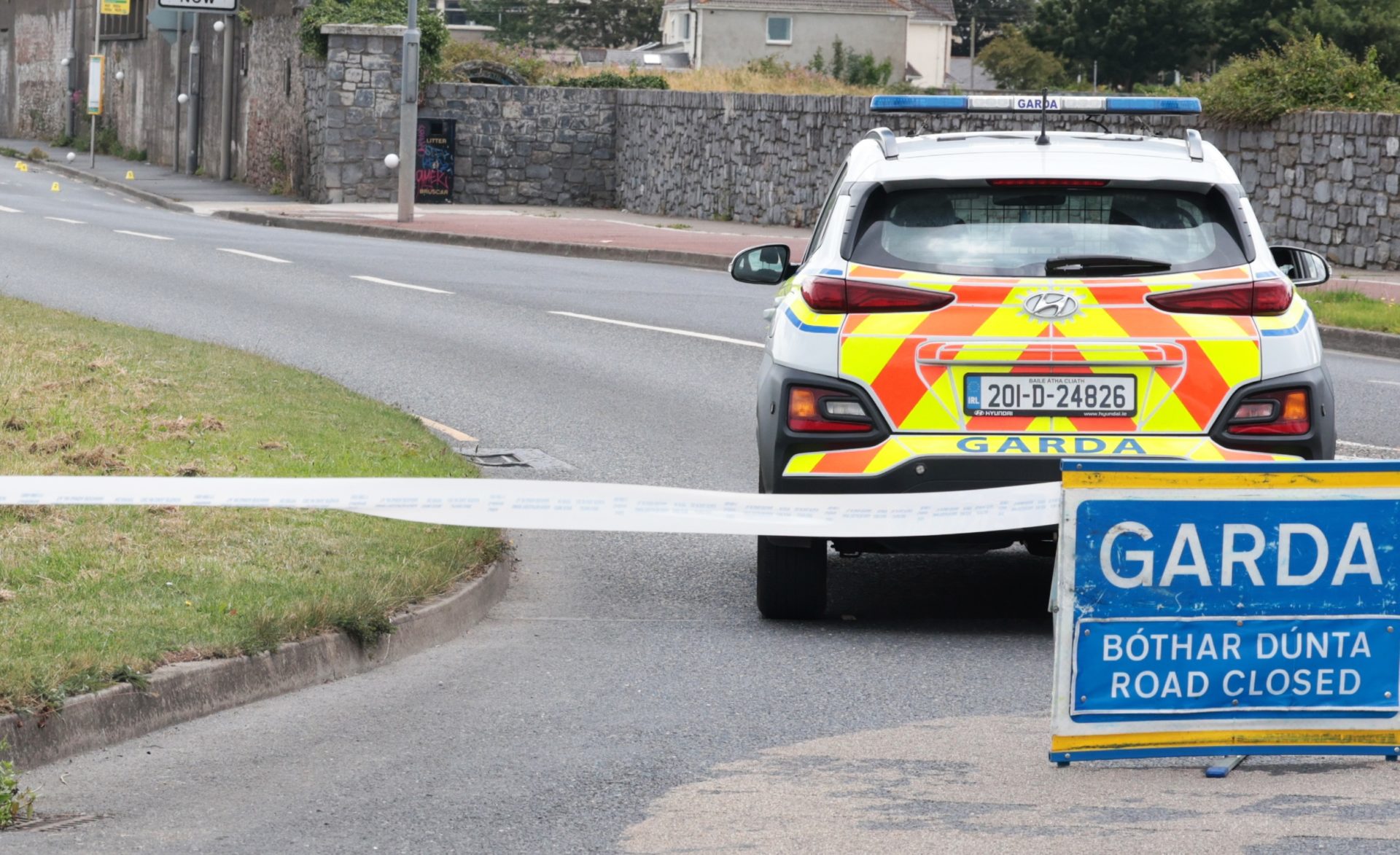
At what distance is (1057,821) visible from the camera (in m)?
4.70

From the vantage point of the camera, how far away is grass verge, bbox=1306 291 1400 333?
693 inches

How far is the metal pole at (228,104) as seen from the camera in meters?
43.4

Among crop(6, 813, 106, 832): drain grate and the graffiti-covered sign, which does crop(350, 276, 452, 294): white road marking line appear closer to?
crop(6, 813, 106, 832): drain grate

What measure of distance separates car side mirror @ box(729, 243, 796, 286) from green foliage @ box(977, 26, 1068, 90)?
6902 cm

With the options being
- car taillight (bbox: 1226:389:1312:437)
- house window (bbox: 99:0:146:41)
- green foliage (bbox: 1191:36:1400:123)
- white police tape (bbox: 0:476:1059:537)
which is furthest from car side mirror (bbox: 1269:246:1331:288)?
house window (bbox: 99:0:146:41)

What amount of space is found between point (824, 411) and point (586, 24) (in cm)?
11541

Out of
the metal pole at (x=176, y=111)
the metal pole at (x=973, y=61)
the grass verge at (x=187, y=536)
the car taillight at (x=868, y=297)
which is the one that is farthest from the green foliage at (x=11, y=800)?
the metal pole at (x=973, y=61)

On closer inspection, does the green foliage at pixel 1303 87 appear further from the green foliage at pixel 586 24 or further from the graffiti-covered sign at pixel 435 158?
the green foliage at pixel 586 24

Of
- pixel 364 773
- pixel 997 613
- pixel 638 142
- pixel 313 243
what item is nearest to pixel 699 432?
pixel 997 613

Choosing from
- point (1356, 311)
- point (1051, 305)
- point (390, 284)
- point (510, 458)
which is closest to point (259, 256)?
point (390, 284)

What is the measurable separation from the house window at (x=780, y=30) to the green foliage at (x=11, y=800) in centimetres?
8516

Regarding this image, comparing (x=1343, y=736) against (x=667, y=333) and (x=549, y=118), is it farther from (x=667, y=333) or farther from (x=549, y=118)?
(x=549, y=118)

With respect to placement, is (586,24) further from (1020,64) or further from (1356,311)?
(1356,311)

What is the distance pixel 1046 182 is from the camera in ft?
22.0
